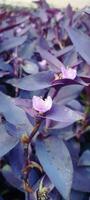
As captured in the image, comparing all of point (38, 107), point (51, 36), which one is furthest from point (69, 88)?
point (51, 36)

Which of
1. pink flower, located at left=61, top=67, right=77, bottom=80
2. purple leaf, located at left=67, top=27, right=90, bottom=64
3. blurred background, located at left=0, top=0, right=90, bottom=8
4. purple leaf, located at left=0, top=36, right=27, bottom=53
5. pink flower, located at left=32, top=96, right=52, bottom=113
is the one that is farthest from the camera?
blurred background, located at left=0, top=0, right=90, bottom=8

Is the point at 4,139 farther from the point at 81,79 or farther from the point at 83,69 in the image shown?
the point at 83,69

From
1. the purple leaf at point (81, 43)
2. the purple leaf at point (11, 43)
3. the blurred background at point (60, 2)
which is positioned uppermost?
the purple leaf at point (81, 43)

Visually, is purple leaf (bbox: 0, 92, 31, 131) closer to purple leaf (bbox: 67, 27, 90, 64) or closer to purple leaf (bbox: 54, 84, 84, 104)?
purple leaf (bbox: 54, 84, 84, 104)

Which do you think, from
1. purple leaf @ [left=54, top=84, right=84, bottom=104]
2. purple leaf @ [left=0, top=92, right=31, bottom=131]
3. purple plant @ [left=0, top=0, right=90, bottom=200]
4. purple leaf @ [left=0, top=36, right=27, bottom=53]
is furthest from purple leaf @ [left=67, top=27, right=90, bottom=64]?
purple leaf @ [left=0, top=36, right=27, bottom=53]

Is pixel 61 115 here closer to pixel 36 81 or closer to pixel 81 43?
pixel 36 81

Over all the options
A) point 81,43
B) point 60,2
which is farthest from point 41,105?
point 60,2

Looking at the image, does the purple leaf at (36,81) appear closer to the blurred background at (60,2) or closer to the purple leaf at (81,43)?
the purple leaf at (81,43)

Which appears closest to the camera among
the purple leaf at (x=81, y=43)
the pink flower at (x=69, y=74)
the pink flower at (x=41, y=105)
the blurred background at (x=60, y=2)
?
the pink flower at (x=41, y=105)

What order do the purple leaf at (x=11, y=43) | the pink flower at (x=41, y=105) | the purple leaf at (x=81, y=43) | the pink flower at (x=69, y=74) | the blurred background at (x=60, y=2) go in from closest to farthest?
the pink flower at (x=41, y=105), the pink flower at (x=69, y=74), the purple leaf at (x=81, y=43), the purple leaf at (x=11, y=43), the blurred background at (x=60, y=2)

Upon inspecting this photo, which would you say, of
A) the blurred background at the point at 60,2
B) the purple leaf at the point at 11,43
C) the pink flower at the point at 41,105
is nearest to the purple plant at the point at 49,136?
the pink flower at the point at 41,105
